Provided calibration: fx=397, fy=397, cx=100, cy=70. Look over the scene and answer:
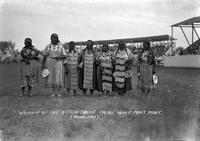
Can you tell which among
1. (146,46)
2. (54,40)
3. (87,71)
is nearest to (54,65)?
(87,71)

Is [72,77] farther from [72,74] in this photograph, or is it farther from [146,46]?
[146,46]

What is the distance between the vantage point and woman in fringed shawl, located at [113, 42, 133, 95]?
10.2m

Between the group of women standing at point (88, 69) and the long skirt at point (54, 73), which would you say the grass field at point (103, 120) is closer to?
the long skirt at point (54, 73)

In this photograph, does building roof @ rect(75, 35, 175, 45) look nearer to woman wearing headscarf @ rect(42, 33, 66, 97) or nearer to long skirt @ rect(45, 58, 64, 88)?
woman wearing headscarf @ rect(42, 33, 66, 97)

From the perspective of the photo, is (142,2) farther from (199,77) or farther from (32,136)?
(32,136)

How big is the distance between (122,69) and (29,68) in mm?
2392

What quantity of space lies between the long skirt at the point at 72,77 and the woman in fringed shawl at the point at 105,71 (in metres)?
0.62

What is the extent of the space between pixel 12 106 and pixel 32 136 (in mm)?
1273

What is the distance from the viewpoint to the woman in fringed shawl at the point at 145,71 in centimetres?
1006

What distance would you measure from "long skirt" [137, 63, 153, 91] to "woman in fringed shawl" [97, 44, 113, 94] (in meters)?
0.79

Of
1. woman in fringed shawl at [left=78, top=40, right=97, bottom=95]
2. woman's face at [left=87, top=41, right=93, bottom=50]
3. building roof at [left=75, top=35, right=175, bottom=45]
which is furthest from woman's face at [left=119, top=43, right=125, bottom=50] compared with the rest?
woman in fringed shawl at [left=78, top=40, right=97, bottom=95]

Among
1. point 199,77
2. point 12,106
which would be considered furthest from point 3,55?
point 199,77

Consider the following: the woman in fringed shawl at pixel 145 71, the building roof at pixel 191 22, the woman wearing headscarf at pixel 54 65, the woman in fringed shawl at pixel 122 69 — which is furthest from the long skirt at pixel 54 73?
the building roof at pixel 191 22

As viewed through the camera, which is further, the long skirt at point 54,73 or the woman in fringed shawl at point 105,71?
the woman in fringed shawl at point 105,71
